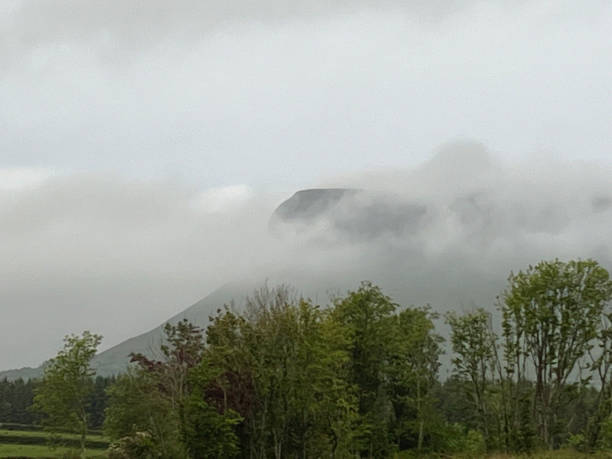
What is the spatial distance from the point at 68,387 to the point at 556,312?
160 feet

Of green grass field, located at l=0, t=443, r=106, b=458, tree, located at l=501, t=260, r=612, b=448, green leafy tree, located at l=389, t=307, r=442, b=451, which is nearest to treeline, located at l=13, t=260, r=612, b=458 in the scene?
tree, located at l=501, t=260, r=612, b=448

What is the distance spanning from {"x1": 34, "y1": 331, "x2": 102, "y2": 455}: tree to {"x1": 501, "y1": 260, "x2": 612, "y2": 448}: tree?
45187mm

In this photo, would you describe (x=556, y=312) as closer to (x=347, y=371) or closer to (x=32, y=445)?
(x=347, y=371)

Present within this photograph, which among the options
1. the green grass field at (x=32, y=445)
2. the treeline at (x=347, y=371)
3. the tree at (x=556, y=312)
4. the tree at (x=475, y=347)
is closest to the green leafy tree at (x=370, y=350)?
the treeline at (x=347, y=371)

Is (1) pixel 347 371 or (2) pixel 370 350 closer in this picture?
(1) pixel 347 371

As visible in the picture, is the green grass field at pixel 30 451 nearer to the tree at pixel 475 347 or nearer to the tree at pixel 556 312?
the tree at pixel 475 347

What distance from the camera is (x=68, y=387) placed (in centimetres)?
6319

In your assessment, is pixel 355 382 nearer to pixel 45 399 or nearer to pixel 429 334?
pixel 429 334

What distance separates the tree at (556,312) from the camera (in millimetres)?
38344

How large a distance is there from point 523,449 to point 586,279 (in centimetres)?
1149

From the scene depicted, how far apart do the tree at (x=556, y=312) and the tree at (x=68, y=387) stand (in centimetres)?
4519

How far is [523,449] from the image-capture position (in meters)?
34.2

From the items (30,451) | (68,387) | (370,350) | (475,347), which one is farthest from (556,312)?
(30,451)

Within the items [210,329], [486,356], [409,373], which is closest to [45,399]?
[210,329]
